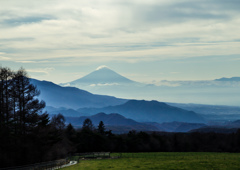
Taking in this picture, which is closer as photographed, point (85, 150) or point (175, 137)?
point (85, 150)

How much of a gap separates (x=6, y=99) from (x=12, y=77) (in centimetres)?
441

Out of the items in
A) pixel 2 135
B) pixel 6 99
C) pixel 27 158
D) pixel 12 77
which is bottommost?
pixel 27 158

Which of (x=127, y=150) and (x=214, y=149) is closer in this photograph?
(x=127, y=150)

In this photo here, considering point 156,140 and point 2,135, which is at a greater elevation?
point 2,135

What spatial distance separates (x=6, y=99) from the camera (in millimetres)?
54094

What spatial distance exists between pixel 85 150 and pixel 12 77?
51295 mm

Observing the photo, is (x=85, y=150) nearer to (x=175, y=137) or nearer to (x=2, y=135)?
(x=175, y=137)

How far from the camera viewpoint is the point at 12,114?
54.5 meters

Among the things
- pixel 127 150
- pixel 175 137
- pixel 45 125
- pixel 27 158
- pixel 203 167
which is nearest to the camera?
pixel 203 167

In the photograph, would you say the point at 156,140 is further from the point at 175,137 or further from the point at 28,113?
the point at 28,113

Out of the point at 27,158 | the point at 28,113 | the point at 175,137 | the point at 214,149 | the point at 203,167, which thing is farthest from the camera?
the point at 175,137

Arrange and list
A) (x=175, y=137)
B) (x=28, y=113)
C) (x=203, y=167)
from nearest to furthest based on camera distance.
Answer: (x=203, y=167)
(x=28, y=113)
(x=175, y=137)

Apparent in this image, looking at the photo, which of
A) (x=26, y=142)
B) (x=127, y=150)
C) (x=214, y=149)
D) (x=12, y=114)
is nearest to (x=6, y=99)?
(x=12, y=114)

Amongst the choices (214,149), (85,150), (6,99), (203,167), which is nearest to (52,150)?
(6,99)
